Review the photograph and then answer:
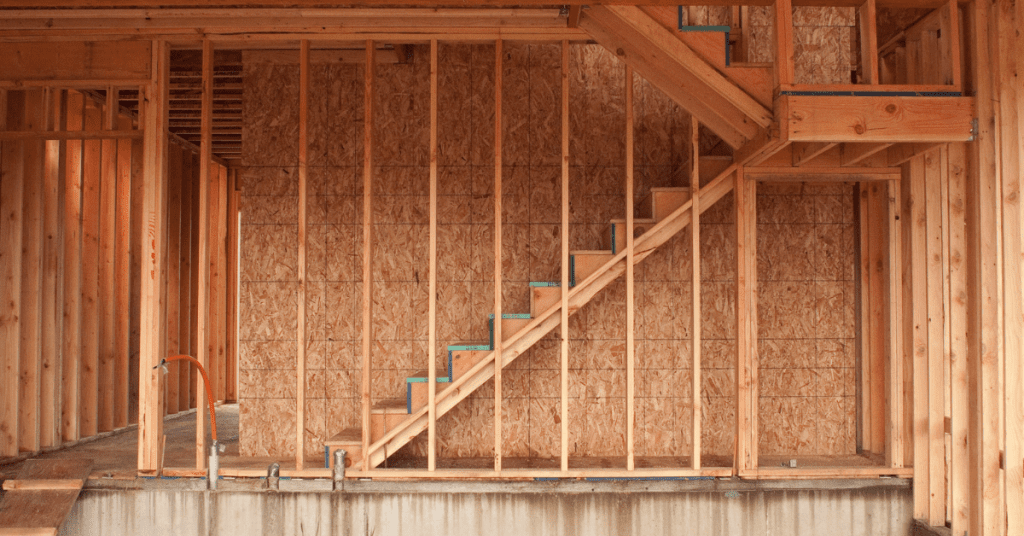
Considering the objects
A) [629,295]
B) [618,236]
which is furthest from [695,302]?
[618,236]

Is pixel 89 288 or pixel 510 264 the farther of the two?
pixel 89 288

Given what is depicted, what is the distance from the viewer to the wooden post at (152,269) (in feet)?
17.8

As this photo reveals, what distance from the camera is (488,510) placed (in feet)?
17.4

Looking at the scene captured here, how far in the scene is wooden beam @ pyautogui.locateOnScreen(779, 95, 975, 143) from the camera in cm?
413

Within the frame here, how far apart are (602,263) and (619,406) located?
5.24ft

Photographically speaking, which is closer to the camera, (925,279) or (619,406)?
(925,279)

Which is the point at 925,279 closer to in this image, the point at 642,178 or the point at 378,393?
the point at 642,178

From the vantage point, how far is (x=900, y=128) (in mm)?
4164

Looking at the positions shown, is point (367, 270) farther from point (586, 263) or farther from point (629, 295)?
point (629, 295)

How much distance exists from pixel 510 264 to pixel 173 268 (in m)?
5.50

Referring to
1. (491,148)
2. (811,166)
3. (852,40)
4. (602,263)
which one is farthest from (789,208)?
(491,148)

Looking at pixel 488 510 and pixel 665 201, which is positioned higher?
pixel 665 201

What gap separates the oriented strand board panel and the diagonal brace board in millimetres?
3741

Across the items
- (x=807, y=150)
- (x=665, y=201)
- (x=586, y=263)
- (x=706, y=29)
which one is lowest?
(x=586, y=263)
